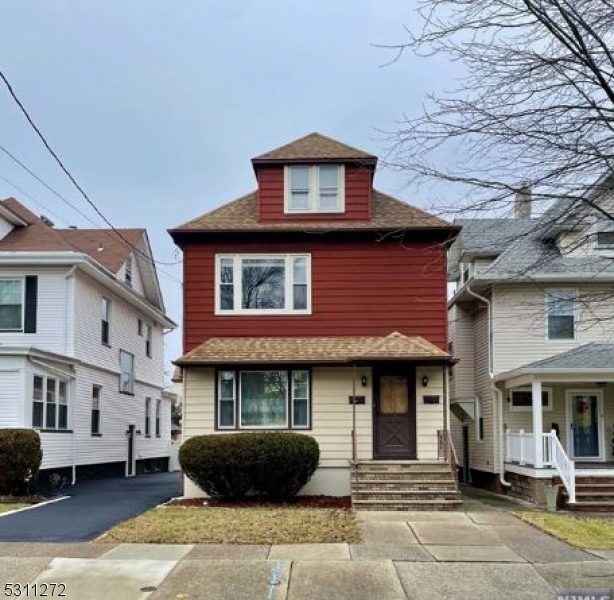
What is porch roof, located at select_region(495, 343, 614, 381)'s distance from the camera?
690 inches

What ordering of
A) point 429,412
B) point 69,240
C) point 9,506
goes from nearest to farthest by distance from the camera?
point 9,506
point 429,412
point 69,240

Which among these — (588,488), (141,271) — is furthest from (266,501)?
(141,271)

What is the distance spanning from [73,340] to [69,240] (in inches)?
233

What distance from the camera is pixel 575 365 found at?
17.8 meters

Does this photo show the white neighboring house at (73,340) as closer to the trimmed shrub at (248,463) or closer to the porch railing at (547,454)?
the trimmed shrub at (248,463)

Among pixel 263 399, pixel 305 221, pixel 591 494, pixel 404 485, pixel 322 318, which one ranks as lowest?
pixel 591 494

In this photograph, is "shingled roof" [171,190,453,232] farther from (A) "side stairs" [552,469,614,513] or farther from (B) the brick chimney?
(B) the brick chimney

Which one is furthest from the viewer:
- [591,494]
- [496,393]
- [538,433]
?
[496,393]

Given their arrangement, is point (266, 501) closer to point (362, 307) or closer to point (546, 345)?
point (362, 307)

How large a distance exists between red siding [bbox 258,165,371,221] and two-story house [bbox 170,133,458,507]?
0.03 meters

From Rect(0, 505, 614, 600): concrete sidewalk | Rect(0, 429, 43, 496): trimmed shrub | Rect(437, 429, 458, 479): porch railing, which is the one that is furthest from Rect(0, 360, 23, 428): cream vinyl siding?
Rect(437, 429, 458, 479): porch railing

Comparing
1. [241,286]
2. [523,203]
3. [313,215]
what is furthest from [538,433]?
[523,203]

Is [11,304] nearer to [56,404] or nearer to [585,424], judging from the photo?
[56,404]

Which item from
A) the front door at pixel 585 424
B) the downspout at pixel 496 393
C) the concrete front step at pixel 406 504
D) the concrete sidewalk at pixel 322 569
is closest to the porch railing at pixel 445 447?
the concrete front step at pixel 406 504
